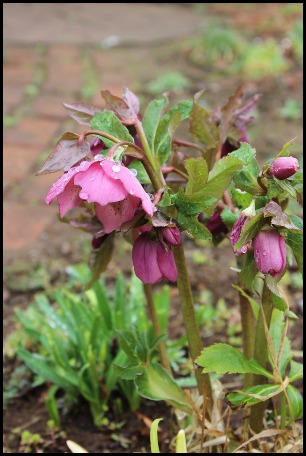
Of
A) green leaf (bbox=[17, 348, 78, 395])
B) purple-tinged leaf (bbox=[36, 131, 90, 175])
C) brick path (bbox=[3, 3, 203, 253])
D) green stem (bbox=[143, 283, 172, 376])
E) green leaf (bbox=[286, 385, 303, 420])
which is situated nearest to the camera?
purple-tinged leaf (bbox=[36, 131, 90, 175])

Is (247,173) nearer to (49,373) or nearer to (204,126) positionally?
(204,126)

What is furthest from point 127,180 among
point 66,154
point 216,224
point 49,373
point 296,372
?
point 49,373

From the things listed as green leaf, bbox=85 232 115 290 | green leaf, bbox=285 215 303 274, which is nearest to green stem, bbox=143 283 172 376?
green leaf, bbox=85 232 115 290

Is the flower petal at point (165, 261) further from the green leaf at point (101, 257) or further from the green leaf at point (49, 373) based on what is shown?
the green leaf at point (49, 373)

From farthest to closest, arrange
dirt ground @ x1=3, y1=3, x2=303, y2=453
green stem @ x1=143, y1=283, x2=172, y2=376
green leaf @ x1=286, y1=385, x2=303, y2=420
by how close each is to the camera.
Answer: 1. dirt ground @ x1=3, y1=3, x2=303, y2=453
2. green stem @ x1=143, y1=283, x2=172, y2=376
3. green leaf @ x1=286, y1=385, x2=303, y2=420

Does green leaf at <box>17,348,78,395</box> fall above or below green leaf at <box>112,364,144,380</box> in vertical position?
below

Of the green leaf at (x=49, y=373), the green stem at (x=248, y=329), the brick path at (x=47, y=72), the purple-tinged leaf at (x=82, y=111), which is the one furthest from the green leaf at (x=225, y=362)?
the brick path at (x=47, y=72)

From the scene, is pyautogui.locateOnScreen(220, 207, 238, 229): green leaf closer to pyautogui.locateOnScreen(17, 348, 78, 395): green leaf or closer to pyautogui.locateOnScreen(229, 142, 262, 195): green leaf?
pyautogui.locateOnScreen(229, 142, 262, 195): green leaf
